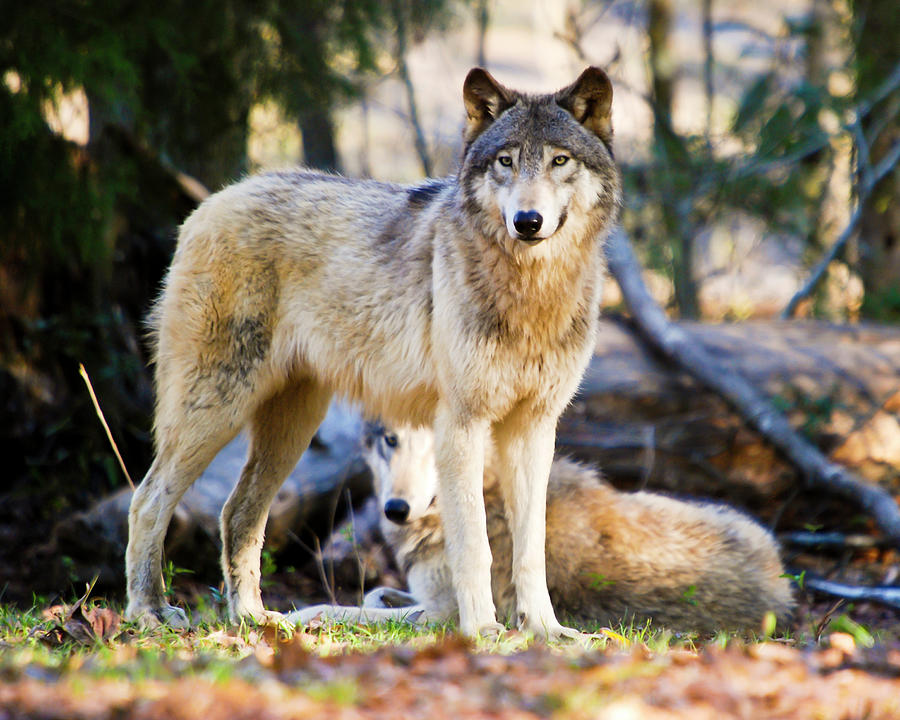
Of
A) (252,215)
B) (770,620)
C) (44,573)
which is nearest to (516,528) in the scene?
(770,620)

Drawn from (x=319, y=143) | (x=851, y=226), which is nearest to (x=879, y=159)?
(x=851, y=226)

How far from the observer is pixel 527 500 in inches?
169

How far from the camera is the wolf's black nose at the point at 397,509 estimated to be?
17.1ft

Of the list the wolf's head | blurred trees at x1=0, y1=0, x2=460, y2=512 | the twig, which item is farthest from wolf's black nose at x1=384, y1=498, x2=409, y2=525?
the twig

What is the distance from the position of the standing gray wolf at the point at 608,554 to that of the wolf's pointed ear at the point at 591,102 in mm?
2012

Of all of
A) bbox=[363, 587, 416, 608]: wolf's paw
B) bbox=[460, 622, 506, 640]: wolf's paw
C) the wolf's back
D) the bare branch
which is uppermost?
bbox=[460, 622, 506, 640]: wolf's paw

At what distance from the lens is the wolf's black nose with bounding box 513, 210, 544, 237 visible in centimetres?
379

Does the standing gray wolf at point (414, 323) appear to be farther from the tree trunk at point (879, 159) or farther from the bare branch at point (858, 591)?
the tree trunk at point (879, 159)

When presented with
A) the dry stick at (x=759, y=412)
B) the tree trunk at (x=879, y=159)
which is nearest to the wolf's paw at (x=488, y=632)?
the dry stick at (x=759, y=412)

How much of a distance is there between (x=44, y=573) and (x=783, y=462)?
18.6 ft

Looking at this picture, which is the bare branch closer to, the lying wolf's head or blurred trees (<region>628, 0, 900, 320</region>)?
the lying wolf's head

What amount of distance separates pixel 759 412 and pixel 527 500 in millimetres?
3259

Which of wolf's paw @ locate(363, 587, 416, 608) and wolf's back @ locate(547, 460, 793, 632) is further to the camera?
wolf's paw @ locate(363, 587, 416, 608)

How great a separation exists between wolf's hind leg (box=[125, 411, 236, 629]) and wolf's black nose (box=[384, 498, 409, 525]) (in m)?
0.99
